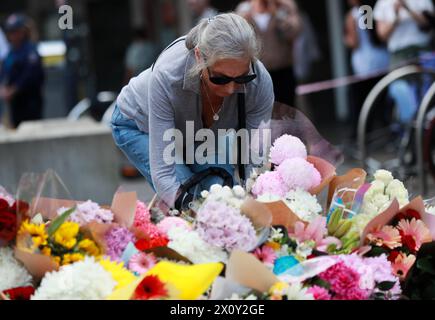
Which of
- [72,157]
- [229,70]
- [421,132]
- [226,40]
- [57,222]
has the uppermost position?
[226,40]

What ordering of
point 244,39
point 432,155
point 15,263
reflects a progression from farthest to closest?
point 432,155 → point 244,39 → point 15,263

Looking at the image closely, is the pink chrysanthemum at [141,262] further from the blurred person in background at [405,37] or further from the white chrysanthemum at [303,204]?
the blurred person in background at [405,37]

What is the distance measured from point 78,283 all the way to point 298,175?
0.94 meters

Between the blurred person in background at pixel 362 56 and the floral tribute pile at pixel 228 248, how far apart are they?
6.02 metres

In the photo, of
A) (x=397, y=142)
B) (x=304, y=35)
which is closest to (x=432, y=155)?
(x=397, y=142)

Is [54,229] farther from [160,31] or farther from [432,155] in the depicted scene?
[160,31]

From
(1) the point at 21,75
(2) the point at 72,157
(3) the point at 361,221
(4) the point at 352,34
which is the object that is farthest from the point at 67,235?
(1) the point at 21,75

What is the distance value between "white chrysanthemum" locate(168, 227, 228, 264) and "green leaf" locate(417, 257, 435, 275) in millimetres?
548

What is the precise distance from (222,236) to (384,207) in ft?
2.07

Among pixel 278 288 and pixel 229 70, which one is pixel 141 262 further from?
pixel 229 70

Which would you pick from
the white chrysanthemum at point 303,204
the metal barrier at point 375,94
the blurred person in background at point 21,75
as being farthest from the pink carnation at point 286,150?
the blurred person in background at point 21,75

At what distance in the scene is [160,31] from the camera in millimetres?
13602

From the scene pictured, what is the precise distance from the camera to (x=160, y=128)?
12.6 ft

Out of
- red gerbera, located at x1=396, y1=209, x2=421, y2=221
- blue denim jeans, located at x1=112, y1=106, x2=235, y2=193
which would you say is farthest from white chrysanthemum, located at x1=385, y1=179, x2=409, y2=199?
blue denim jeans, located at x1=112, y1=106, x2=235, y2=193
